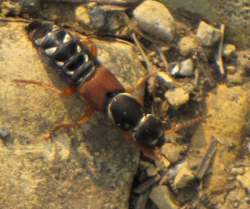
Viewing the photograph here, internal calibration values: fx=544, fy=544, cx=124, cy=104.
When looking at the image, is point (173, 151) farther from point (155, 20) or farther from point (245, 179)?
point (155, 20)

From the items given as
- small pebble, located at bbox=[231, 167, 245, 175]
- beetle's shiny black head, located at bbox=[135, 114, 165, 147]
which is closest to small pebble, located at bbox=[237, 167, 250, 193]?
small pebble, located at bbox=[231, 167, 245, 175]

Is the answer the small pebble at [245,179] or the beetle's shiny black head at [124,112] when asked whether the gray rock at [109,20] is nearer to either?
the beetle's shiny black head at [124,112]

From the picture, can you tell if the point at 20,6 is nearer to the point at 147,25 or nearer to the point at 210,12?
the point at 147,25

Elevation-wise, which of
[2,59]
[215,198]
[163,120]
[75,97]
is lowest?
[215,198]

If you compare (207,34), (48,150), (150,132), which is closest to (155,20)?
(207,34)

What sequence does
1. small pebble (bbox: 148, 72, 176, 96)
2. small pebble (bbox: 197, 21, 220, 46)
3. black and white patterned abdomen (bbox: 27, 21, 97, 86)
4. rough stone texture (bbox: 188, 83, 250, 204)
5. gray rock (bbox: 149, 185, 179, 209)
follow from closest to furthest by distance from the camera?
black and white patterned abdomen (bbox: 27, 21, 97, 86)
gray rock (bbox: 149, 185, 179, 209)
rough stone texture (bbox: 188, 83, 250, 204)
small pebble (bbox: 148, 72, 176, 96)
small pebble (bbox: 197, 21, 220, 46)

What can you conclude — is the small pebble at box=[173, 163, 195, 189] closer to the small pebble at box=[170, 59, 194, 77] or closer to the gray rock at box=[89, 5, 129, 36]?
the small pebble at box=[170, 59, 194, 77]

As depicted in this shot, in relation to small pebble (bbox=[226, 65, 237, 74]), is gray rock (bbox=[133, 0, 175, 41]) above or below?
above

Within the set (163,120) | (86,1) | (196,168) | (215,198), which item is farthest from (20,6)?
(215,198)
